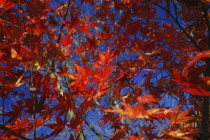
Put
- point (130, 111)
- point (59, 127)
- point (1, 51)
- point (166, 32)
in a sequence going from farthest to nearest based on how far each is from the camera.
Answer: point (166, 32)
point (1, 51)
point (59, 127)
point (130, 111)

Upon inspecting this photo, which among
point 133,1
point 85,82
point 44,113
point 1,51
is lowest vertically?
point 44,113

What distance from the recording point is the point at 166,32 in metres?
1.60

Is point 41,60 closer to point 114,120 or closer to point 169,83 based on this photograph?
point 114,120

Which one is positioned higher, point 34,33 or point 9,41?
point 34,33

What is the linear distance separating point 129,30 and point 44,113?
4.02 ft

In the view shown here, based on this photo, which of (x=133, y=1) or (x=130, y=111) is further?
(x=133, y=1)

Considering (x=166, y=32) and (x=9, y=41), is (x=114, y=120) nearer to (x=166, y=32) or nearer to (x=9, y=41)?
(x=166, y=32)

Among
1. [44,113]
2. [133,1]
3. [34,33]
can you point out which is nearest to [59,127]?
[44,113]

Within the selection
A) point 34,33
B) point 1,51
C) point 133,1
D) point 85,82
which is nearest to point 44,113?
point 85,82

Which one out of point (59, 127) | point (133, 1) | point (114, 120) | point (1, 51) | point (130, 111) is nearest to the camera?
point (130, 111)

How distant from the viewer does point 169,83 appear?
1768 millimetres

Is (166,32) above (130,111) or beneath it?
above

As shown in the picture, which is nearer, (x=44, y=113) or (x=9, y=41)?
(x=44, y=113)

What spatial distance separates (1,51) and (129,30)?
126cm
